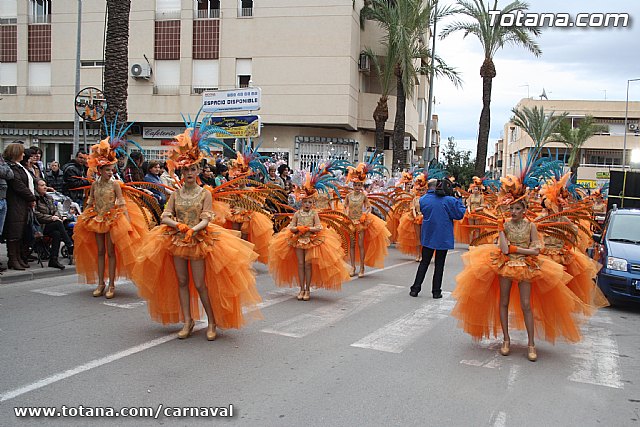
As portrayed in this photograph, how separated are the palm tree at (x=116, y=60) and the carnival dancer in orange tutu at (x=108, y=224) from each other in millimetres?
6386

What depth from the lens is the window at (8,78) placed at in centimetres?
3434

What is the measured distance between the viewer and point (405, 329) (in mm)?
8125

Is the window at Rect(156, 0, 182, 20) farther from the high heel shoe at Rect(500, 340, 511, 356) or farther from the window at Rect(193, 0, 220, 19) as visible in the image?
the high heel shoe at Rect(500, 340, 511, 356)

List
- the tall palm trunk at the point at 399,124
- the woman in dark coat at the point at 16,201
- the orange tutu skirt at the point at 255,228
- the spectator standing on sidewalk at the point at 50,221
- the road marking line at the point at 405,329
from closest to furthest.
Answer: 1. the road marking line at the point at 405,329
2. the woman in dark coat at the point at 16,201
3. the spectator standing on sidewalk at the point at 50,221
4. the orange tutu skirt at the point at 255,228
5. the tall palm trunk at the point at 399,124

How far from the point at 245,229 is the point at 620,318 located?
6805 mm

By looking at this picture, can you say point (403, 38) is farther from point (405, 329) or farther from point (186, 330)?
point (186, 330)

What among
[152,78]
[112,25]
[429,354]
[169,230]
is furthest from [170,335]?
[152,78]

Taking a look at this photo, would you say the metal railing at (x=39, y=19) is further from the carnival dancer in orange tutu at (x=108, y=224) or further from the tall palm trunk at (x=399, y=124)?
the carnival dancer in orange tutu at (x=108, y=224)

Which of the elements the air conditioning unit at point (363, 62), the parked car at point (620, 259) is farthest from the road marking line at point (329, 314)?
the air conditioning unit at point (363, 62)

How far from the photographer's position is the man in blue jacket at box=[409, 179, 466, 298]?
10766mm

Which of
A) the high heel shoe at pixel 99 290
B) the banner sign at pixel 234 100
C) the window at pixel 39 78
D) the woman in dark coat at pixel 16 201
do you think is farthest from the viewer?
the window at pixel 39 78

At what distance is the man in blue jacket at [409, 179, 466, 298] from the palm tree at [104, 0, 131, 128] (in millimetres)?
8276

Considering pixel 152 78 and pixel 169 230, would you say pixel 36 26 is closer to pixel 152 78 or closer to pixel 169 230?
pixel 152 78

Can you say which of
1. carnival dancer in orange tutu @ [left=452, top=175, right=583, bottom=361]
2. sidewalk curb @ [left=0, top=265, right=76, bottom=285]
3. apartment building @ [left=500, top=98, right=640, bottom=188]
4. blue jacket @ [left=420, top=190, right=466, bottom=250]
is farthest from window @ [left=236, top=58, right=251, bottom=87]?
apartment building @ [left=500, top=98, right=640, bottom=188]
